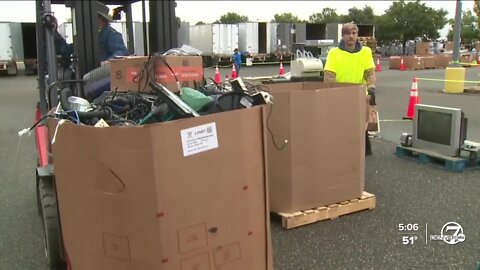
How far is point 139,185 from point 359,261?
7.14 feet

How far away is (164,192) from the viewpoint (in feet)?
7.95

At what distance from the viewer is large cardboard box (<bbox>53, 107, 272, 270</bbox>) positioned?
2.40m

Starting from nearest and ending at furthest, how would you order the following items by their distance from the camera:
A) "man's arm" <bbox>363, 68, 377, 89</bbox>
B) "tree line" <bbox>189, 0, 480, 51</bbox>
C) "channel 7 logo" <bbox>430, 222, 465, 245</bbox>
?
1. "channel 7 logo" <bbox>430, 222, 465, 245</bbox>
2. "man's arm" <bbox>363, 68, 377, 89</bbox>
3. "tree line" <bbox>189, 0, 480, 51</bbox>

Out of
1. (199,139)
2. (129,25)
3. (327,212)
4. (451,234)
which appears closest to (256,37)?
(129,25)

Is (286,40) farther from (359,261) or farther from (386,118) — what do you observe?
(359,261)

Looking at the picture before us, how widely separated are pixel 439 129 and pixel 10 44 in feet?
90.1

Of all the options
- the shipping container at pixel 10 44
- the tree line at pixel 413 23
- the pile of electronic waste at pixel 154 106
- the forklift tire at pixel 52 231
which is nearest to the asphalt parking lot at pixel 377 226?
the forklift tire at pixel 52 231

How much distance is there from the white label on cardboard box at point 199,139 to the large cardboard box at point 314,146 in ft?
6.58

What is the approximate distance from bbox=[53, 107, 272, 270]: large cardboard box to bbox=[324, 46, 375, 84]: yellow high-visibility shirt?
3.89 meters

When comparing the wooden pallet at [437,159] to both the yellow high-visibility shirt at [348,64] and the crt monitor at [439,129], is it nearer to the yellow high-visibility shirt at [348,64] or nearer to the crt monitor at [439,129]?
the crt monitor at [439,129]

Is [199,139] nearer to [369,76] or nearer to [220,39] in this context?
[369,76]

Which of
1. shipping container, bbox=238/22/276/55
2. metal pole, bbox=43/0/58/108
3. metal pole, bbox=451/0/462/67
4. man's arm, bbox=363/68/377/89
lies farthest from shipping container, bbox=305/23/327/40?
metal pole, bbox=43/0/58/108

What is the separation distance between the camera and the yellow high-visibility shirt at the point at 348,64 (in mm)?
6359

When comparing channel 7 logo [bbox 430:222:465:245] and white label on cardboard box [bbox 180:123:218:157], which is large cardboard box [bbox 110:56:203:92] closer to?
white label on cardboard box [bbox 180:123:218:157]
